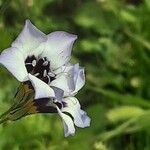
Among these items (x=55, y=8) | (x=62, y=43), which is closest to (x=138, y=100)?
(x=55, y=8)

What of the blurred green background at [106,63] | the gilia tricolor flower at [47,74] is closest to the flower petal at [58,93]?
the gilia tricolor flower at [47,74]

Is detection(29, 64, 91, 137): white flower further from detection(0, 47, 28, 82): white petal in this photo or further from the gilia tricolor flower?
detection(0, 47, 28, 82): white petal

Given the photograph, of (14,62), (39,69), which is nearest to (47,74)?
(39,69)

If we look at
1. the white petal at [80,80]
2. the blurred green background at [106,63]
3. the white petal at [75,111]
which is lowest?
the blurred green background at [106,63]

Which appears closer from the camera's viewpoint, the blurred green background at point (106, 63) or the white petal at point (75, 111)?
the white petal at point (75, 111)

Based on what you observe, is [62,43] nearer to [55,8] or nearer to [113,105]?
[113,105]

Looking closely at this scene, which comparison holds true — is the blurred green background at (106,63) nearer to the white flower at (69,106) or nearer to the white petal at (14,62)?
the white flower at (69,106)

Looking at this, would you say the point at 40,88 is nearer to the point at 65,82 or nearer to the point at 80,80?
the point at 65,82
